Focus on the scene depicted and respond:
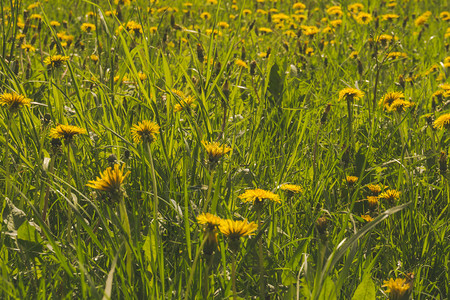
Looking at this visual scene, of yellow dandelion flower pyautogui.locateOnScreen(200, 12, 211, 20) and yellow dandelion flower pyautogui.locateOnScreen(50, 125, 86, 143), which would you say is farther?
yellow dandelion flower pyautogui.locateOnScreen(200, 12, 211, 20)

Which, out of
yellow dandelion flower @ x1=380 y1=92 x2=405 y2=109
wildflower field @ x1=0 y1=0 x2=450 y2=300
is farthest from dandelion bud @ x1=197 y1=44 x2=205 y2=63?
yellow dandelion flower @ x1=380 y1=92 x2=405 y2=109

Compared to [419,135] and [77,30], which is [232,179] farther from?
[77,30]

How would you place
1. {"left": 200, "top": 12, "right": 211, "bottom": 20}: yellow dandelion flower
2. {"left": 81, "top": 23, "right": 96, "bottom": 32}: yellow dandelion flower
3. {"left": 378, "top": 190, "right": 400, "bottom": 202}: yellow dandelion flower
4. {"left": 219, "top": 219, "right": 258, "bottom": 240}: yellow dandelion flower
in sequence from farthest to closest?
{"left": 200, "top": 12, "right": 211, "bottom": 20}: yellow dandelion flower, {"left": 81, "top": 23, "right": 96, "bottom": 32}: yellow dandelion flower, {"left": 378, "top": 190, "right": 400, "bottom": 202}: yellow dandelion flower, {"left": 219, "top": 219, "right": 258, "bottom": 240}: yellow dandelion flower

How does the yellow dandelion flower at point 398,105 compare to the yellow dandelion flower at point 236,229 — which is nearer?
the yellow dandelion flower at point 236,229

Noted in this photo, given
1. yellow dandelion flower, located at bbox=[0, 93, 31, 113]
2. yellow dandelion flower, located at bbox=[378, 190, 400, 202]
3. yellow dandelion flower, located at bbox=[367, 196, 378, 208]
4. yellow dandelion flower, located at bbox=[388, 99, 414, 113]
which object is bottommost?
yellow dandelion flower, located at bbox=[367, 196, 378, 208]

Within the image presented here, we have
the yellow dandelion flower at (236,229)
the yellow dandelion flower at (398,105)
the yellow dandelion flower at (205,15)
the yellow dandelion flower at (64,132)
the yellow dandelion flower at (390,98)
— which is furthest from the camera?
the yellow dandelion flower at (205,15)

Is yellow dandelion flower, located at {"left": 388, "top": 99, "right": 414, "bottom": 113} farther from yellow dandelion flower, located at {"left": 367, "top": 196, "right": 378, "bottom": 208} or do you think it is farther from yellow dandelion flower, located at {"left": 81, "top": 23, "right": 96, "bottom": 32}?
yellow dandelion flower, located at {"left": 81, "top": 23, "right": 96, "bottom": 32}

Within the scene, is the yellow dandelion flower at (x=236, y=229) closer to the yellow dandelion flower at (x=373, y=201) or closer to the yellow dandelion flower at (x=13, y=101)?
the yellow dandelion flower at (x=373, y=201)

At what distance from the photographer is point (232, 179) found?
146 centimetres

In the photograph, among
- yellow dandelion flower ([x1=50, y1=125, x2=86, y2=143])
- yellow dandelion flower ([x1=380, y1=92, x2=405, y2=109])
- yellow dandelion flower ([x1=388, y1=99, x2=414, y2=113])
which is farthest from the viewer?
yellow dandelion flower ([x1=380, y1=92, x2=405, y2=109])

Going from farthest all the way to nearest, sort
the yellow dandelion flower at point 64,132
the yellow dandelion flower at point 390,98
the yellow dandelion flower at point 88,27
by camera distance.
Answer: the yellow dandelion flower at point 88,27 < the yellow dandelion flower at point 390,98 < the yellow dandelion flower at point 64,132

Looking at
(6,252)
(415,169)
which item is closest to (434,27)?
(415,169)

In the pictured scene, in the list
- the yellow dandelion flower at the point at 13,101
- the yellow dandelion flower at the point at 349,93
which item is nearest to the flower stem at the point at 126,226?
the yellow dandelion flower at the point at 13,101

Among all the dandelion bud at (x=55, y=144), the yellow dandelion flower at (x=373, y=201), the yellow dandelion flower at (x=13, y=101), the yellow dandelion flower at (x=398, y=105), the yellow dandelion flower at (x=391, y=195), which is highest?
the yellow dandelion flower at (x=13, y=101)
